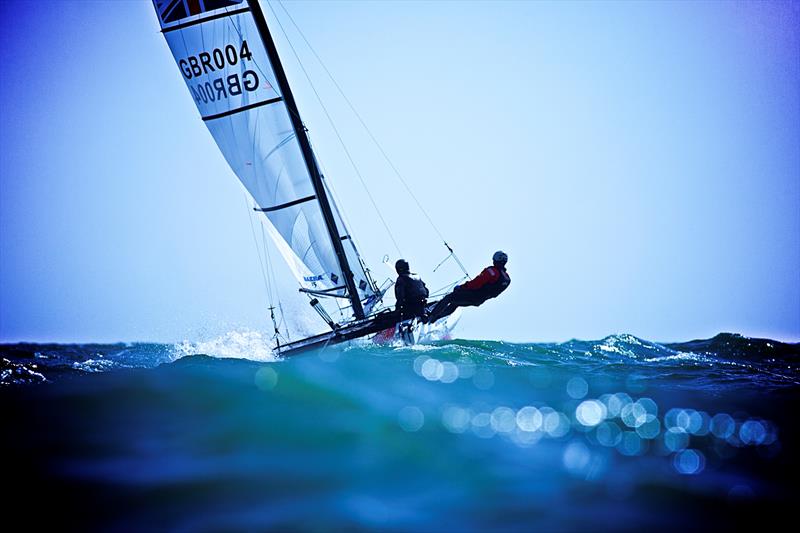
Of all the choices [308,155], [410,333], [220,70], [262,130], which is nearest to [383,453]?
[410,333]

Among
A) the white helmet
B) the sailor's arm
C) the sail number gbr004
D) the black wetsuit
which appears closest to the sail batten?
the sail number gbr004

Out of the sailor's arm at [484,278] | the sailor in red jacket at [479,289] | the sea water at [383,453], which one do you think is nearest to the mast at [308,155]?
the sailor in red jacket at [479,289]

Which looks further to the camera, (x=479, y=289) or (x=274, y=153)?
(x=274, y=153)

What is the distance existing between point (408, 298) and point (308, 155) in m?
3.48

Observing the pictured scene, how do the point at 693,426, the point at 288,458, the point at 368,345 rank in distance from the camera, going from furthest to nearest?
the point at 368,345 → the point at 693,426 → the point at 288,458

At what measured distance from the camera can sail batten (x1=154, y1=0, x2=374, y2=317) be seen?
963 cm

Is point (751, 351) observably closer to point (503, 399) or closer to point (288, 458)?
point (503, 399)

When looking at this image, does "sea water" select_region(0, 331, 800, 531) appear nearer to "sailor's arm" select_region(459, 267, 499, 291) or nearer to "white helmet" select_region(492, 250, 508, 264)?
"sailor's arm" select_region(459, 267, 499, 291)

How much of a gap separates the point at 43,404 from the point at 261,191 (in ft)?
23.9

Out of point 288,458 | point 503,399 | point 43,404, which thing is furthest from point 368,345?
point 288,458

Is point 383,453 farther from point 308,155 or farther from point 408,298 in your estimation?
point 308,155

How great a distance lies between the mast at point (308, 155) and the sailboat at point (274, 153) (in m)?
0.02

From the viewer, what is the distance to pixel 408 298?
950cm

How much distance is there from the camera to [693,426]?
12.9 feet
